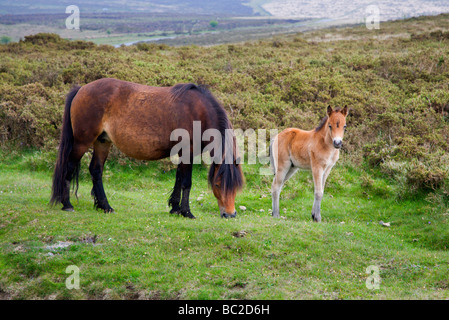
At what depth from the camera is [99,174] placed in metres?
9.69

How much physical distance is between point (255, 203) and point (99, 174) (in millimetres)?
4358

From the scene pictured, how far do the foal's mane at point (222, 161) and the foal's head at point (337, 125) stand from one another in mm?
2090

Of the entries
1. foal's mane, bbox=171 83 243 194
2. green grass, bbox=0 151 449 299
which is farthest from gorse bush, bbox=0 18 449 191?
foal's mane, bbox=171 83 243 194

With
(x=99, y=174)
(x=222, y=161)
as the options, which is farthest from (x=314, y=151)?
(x=99, y=174)

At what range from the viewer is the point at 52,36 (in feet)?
99.7

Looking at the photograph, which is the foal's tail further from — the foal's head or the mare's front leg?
the foal's head

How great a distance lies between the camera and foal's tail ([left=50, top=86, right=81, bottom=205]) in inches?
367

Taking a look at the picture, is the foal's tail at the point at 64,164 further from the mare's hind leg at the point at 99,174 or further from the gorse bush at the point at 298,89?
the gorse bush at the point at 298,89

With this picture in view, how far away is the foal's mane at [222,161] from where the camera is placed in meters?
8.53

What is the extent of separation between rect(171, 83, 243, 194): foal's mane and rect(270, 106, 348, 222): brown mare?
193cm

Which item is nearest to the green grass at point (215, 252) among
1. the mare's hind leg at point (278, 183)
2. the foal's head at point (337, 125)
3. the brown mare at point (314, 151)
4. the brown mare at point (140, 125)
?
the mare's hind leg at point (278, 183)
